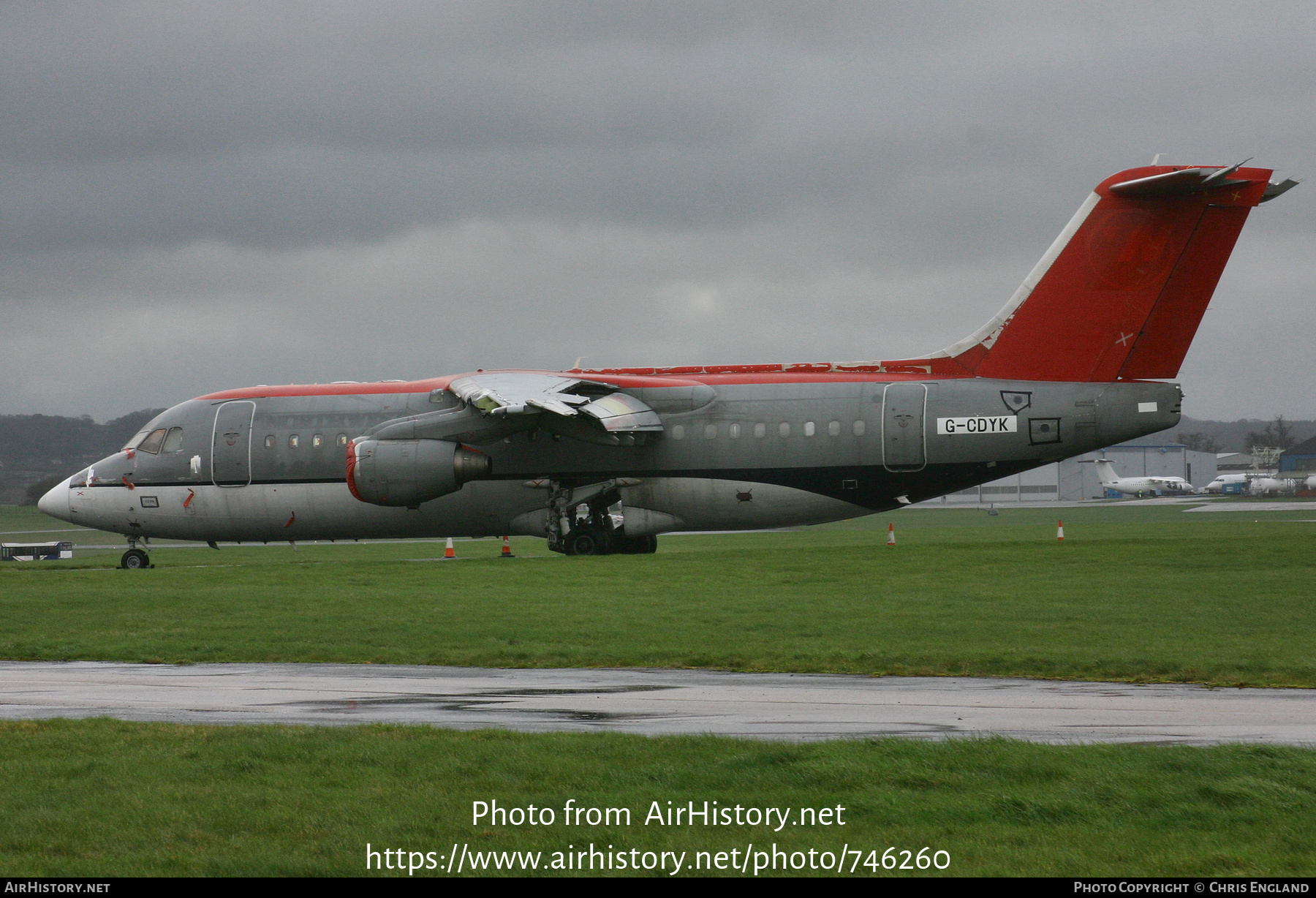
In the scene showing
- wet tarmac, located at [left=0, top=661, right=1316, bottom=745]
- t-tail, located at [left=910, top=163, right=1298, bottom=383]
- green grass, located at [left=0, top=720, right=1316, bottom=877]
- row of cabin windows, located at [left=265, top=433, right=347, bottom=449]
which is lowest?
wet tarmac, located at [left=0, top=661, right=1316, bottom=745]

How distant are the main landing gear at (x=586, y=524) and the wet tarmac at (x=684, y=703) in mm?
16184

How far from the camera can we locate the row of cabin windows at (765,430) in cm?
2959

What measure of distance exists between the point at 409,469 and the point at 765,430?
8301mm

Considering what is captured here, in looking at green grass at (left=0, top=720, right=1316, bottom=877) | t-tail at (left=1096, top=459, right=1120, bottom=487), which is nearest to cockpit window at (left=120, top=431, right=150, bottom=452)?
green grass at (left=0, top=720, right=1316, bottom=877)

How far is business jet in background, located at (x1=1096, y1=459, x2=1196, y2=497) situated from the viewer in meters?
120

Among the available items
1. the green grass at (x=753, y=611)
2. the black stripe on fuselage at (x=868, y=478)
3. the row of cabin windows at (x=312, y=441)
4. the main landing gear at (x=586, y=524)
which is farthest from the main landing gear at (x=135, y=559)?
the black stripe on fuselage at (x=868, y=478)

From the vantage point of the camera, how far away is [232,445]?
3366 centimetres

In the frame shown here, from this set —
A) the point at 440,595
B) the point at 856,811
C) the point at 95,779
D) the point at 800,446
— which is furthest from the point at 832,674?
the point at 800,446

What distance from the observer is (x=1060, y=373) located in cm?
2878

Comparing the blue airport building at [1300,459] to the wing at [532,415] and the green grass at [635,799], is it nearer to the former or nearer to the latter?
the wing at [532,415]

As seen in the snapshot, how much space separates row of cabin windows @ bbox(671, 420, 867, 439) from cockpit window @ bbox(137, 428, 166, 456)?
46.4 feet

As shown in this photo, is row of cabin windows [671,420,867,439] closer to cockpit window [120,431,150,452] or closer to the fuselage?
the fuselage

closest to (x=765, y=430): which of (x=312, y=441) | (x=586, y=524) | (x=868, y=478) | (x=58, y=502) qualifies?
(x=868, y=478)
